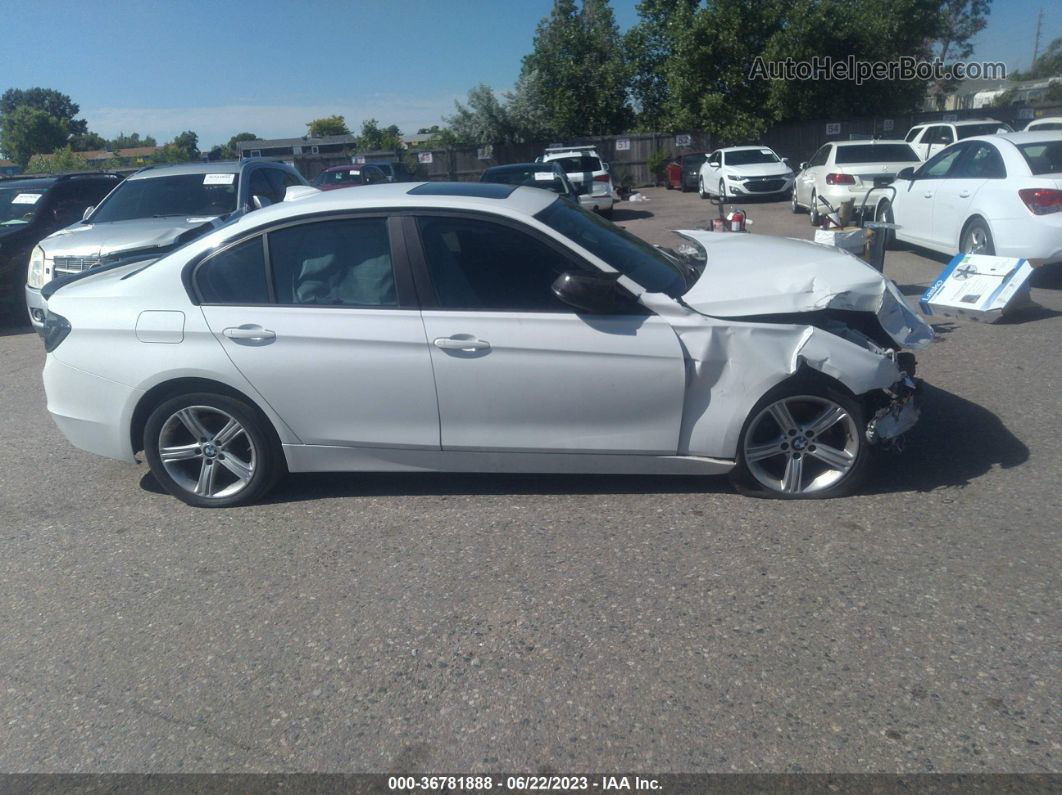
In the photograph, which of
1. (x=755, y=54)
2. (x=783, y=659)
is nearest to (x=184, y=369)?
(x=783, y=659)

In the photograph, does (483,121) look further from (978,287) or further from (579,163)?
(978,287)

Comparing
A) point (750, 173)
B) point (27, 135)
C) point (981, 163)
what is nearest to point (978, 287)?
point (981, 163)

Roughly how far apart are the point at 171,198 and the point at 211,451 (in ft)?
19.3

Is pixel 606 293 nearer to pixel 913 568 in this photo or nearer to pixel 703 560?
pixel 703 560

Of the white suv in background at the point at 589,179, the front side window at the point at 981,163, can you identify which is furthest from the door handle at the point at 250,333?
the white suv in background at the point at 589,179

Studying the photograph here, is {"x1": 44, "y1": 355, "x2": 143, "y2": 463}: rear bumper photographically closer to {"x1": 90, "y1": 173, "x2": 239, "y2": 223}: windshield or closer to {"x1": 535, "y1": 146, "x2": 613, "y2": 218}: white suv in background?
{"x1": 90, "y1": 173, "x2": 239, "y2": 223}: windshield

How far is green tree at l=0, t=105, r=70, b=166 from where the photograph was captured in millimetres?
61000

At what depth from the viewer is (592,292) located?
4418 mm

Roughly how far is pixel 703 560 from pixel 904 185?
30.0ft

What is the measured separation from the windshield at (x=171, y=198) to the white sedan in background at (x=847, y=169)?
10891 millimetres

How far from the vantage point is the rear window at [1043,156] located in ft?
30.0

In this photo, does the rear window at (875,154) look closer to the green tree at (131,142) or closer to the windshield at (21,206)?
the windshield at (21,206)

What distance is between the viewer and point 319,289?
189 inches

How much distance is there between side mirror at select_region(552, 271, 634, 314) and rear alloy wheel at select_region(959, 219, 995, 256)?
6.46m
